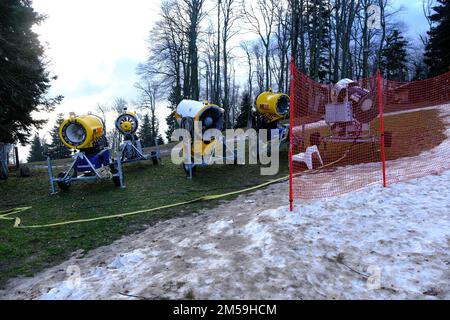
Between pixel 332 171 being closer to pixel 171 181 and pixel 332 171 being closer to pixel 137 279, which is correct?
pixel 171 181

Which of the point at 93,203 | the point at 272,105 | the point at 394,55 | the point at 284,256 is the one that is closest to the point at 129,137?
the point at 93,203

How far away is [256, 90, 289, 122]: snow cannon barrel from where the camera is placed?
466 inches

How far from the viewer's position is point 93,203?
26.9ft

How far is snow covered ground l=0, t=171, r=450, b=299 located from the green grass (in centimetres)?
57

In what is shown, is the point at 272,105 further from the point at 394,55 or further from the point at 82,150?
the point at 394,55

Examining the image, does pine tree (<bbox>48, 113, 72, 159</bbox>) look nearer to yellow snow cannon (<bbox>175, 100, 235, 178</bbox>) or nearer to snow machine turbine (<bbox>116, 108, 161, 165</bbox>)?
snow machine turbine (<bbox>116, 108, 161, 165</bbox>)

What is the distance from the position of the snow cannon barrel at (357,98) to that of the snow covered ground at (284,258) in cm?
545

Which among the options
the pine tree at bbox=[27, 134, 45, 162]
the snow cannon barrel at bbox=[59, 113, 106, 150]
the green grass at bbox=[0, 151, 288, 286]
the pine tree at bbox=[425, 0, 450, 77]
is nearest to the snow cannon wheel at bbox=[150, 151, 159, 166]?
the green grass at bbox=[0, 151, 288, 286]

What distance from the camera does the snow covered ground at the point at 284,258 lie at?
133 inches

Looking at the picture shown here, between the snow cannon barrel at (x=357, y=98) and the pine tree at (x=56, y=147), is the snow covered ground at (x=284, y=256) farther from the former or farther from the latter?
the pine tree at (x=56, y=147)

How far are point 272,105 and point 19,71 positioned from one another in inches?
389

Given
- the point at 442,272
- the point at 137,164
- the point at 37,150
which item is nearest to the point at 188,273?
the point at 442,272

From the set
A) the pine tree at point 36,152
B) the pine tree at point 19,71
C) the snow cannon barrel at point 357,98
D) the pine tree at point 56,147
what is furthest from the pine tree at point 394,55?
the pine tree at point 36,152
